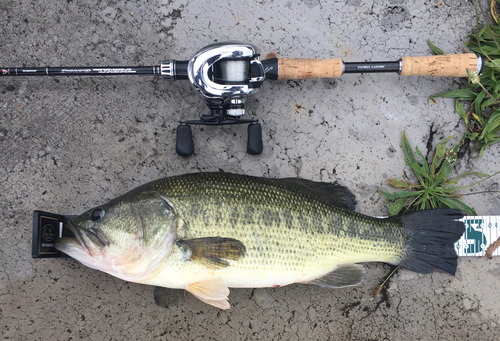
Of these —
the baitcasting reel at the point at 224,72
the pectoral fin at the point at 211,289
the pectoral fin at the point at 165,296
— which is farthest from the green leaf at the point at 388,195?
the pectoral fin at the point at 165,296

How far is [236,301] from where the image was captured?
297 centimetres

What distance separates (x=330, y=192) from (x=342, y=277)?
2.29ft

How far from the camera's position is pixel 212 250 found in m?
2.30

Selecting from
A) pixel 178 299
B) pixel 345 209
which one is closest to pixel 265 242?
pixel 345 209

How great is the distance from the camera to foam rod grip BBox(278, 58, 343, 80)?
8.93 feet

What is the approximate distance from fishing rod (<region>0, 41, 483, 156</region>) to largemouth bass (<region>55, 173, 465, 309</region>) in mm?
474

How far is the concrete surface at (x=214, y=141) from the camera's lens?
9.43 feet

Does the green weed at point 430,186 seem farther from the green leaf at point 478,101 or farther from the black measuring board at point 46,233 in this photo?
the black measuring board at point 46,233

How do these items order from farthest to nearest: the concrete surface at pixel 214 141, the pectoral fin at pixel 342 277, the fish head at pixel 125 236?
the concrete surface at pixel 214 141 < the pectoral fin at pixel 342 277 < the fish head at pixel 125 236

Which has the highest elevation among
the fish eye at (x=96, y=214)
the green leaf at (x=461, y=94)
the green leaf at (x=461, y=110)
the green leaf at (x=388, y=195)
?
the green leaf at (x=461, y=94)

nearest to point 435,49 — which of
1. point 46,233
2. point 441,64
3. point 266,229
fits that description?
point 441,64

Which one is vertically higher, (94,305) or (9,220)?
(9,220)

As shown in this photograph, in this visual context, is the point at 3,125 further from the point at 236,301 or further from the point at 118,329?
the point at 236,301

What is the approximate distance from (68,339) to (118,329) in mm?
438
